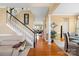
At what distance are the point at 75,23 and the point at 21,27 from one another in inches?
299

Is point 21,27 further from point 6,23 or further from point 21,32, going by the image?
point 6,23

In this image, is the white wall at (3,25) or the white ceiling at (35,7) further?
the white wall at (3,25)

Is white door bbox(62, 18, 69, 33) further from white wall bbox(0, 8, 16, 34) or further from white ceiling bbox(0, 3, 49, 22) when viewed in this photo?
white wall bbox(0, 8, 16, 34)

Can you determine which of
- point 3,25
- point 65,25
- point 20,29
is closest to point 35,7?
point 3,25

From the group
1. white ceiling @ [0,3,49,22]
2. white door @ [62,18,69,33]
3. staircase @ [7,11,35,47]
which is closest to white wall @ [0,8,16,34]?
staircase @ [7,11,35,47]

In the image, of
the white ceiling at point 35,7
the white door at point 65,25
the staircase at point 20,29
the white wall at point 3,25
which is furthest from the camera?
the white door at point 65,25

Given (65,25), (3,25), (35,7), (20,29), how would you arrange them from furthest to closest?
1. (65,25)
2. (20,29)
3. (3,25)
4. (35,7)

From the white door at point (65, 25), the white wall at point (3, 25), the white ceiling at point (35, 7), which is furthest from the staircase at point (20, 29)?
the white door at point (65, 25)

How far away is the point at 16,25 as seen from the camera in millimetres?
9398

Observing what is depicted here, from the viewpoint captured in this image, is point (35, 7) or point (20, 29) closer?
point (35, 7)

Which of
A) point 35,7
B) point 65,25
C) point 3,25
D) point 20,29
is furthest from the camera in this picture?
point 65,25

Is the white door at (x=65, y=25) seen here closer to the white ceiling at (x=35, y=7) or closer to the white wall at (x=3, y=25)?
the white ceiling at (x=35, y=7)

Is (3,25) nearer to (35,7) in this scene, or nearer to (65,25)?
(35,7)

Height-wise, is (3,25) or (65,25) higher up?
(65,25)
